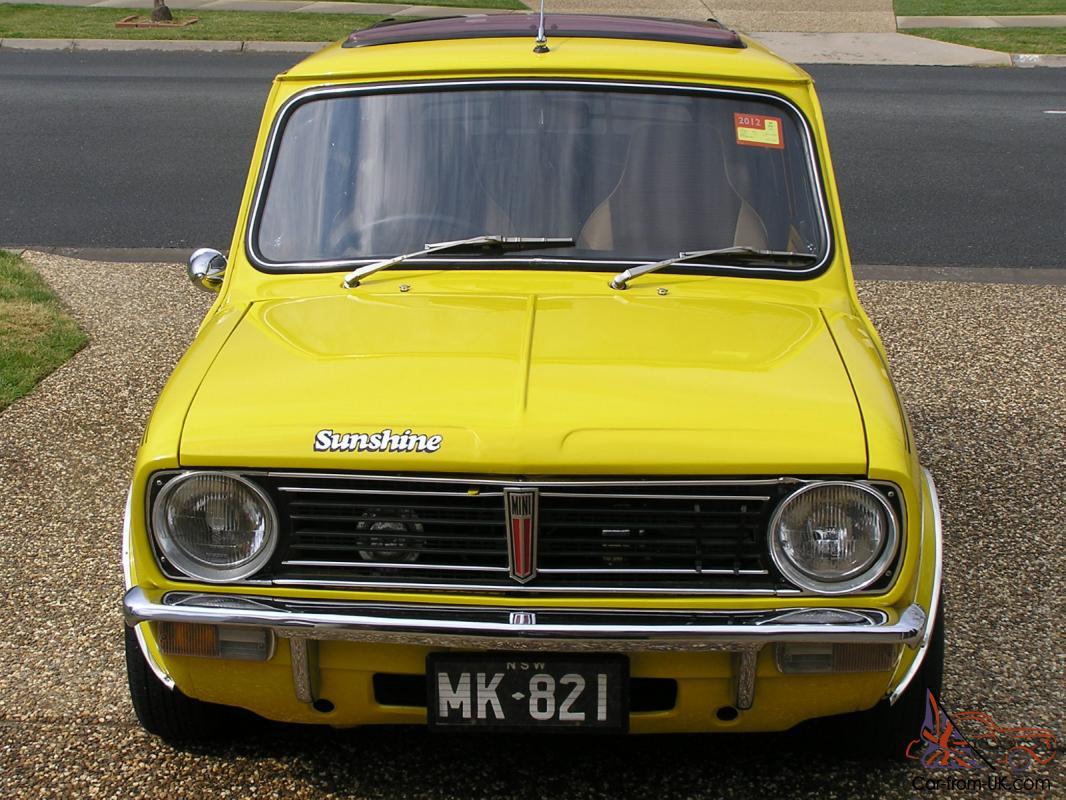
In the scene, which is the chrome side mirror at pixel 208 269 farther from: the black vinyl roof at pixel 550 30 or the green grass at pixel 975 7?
the green grass at pixel 975 7

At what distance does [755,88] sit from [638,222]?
577 mm

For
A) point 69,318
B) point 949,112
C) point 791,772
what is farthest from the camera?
point 949,112

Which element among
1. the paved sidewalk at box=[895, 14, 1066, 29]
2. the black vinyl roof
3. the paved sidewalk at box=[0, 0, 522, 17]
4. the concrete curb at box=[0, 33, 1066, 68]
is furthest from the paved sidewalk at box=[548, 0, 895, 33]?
the black vinyl roof

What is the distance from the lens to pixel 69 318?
24.2ft

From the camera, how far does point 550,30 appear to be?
4.46 meters

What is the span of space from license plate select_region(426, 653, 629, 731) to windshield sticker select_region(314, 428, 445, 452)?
1.51 feet

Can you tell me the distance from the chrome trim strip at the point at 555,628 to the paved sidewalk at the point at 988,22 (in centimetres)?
1719

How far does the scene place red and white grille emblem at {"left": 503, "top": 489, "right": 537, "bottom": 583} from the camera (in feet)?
9.48

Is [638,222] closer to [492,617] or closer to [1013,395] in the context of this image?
[492,617]

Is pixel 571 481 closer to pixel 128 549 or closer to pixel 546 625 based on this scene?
pixel 546 625

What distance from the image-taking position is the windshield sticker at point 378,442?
288cm

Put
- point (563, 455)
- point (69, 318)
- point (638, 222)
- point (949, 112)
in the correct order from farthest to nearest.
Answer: point (949, 112) < point (69, 318) < point (638, 222) < point (563, 455)

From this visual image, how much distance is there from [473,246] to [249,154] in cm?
788

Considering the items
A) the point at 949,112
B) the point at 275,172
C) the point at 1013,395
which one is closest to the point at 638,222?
the point at 275,172
